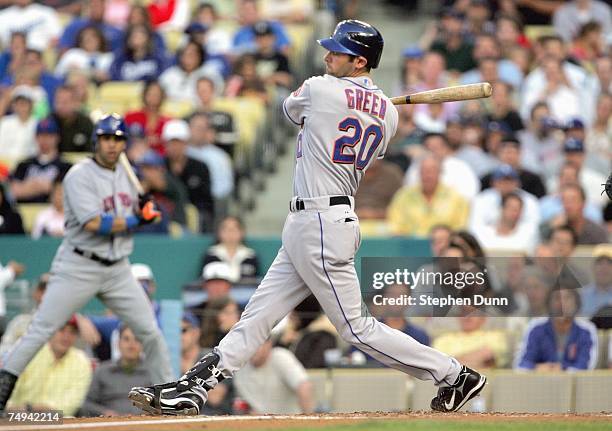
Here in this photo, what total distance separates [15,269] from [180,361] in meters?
1.95

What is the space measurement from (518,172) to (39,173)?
4.45 metres

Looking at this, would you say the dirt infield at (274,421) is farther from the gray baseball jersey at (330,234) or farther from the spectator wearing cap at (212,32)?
the spectator wearing cap at (212,32)

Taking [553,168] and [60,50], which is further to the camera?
[60,50]

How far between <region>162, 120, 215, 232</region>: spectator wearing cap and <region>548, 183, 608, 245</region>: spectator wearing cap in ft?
10.2

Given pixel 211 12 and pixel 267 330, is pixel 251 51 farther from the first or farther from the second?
pixel 267 330

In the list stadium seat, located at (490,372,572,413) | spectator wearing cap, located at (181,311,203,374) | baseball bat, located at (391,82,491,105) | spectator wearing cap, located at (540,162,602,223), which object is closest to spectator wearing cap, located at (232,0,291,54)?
spectator wearing cap, located at (540,162,602,223)

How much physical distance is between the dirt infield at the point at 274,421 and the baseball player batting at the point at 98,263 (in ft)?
4.60

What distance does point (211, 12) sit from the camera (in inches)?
590

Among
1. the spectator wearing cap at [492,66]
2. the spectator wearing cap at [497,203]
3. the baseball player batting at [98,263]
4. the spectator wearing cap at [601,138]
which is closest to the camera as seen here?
the baseball player batting at [98,263]

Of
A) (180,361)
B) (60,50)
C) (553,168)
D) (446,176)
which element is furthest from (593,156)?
(60,50)

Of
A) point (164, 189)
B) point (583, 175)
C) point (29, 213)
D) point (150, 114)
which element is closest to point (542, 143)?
point (583, 175)

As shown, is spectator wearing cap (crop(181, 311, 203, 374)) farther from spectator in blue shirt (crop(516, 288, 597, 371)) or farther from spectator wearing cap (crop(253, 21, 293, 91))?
spectator wearing cap (crop(253, 21, 293, 91))

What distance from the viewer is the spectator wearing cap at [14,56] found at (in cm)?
1486

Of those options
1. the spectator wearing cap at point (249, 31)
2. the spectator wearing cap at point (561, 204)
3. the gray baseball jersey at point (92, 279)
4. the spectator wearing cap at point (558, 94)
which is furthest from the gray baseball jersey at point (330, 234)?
the spectator wearing cap at point (249, 31)
